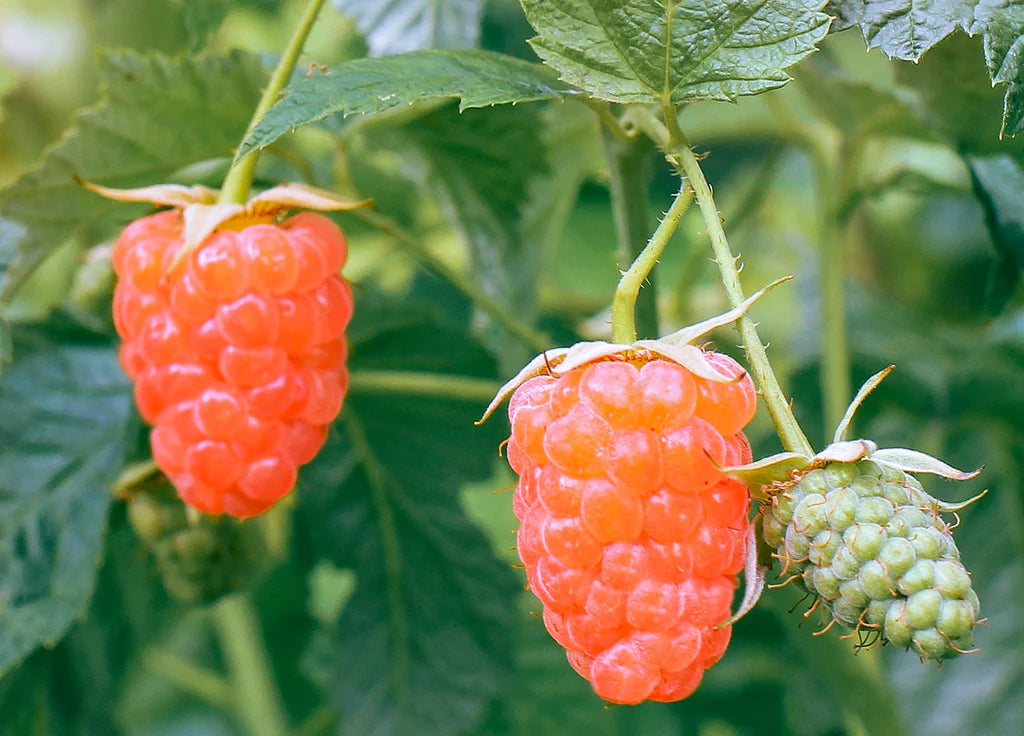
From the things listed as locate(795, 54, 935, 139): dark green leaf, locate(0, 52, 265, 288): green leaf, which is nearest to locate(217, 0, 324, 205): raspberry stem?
locate(0, 52, 265, 288): green leaf

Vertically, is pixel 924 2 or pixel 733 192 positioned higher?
pixel 924 2

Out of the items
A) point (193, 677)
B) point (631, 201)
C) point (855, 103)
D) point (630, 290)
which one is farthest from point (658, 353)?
point (193, 677)

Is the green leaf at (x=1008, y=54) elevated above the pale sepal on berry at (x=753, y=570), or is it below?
above

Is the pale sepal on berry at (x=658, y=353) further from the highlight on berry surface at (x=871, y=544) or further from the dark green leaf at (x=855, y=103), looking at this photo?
the dark green leaf at (x=855, y=103)

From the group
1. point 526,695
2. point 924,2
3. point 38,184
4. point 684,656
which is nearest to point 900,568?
point 684,656

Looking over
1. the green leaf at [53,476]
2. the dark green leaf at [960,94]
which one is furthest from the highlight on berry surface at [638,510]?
the green leaf at [53,476]

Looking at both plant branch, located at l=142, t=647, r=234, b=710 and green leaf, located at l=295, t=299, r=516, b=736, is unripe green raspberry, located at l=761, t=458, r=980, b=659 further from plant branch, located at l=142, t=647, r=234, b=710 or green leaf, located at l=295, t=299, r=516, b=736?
plant branch, located at l=142, t=647, r=234, b=710

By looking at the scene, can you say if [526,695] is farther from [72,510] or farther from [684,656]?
[684,656]
